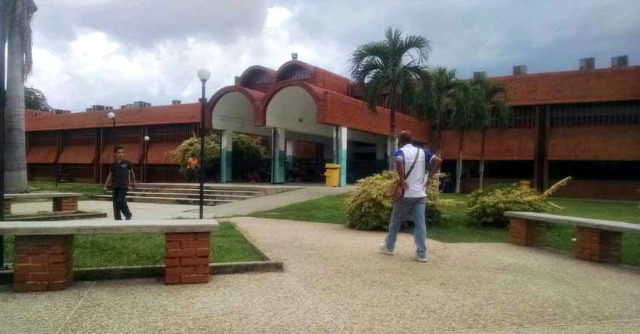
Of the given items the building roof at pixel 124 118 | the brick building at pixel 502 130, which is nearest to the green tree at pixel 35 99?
the building roof at pixel 124 118

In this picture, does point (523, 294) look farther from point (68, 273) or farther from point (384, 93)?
point (384, 93)

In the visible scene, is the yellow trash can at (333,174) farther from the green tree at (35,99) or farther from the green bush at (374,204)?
the green tree at (35,99)

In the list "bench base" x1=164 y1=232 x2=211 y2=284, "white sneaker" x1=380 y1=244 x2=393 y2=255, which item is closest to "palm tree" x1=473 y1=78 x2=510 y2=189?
"white sneaker" x1=380 y1=244 x2=393 y2=255

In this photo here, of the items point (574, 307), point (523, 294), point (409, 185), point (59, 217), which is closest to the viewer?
point (574, 307)

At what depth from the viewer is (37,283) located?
488 centimetres

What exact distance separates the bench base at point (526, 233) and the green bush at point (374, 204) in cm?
209

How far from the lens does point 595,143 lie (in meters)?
25.3

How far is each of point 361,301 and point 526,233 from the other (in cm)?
483

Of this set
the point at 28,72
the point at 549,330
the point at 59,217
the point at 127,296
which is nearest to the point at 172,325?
the point at 127,296

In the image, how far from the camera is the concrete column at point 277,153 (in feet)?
77.6

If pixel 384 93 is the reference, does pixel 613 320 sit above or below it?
below

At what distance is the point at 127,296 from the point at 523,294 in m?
3.76

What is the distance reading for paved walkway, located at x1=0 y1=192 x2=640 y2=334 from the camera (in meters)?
4.03

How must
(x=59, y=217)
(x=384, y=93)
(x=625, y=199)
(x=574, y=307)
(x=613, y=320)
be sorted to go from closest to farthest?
(x=613, y=320) < (x=574, y=307) < (x=59, y=217) < (x=384, y=93) < (x=625, y=199)
